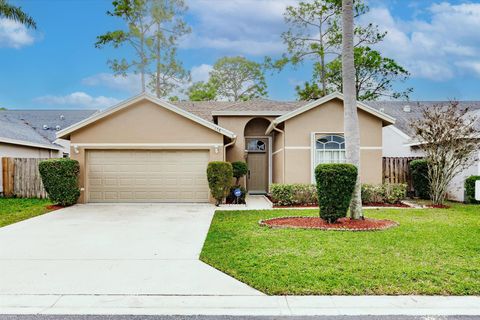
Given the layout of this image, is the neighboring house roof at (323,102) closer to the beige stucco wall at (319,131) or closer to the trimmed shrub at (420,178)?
the beige stucco wall at (319,131)

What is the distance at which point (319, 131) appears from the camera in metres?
15.4

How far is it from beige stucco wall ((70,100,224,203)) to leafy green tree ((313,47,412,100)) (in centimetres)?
1995

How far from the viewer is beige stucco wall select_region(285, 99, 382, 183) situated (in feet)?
50.4

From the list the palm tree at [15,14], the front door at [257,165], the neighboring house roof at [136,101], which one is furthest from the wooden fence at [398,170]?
the palm tree at [15,14]

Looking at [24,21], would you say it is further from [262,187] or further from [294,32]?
[294,32]

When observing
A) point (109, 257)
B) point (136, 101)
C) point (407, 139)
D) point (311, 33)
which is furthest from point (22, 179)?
point (311, 33)

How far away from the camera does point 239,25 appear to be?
23.2m

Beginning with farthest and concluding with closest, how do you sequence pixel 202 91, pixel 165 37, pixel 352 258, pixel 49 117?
pixel 202 91 → pixel 49 117 → pixel 165 37 → pixel 352 258

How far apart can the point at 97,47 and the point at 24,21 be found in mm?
9012

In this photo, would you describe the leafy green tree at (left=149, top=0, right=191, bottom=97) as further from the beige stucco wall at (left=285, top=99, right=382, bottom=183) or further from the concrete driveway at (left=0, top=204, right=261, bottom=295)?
the concrete driveway at (left=0, top=204, right=261, bottom=295)

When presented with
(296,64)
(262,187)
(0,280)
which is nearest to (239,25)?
(296,64)

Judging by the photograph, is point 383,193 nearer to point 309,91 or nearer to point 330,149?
point 330,149

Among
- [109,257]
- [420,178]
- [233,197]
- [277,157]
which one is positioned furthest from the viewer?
[277,157]

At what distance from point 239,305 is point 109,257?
3128 mm
